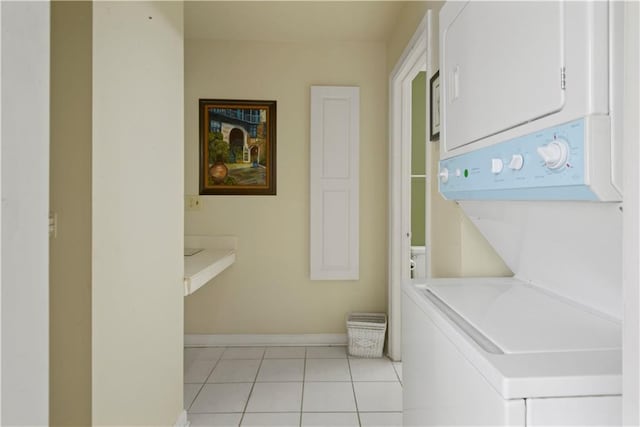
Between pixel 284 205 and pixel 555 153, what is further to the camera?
pixel 284 205

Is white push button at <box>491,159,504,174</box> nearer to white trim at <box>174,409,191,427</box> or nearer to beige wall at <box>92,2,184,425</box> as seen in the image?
beige wall at <box>92,2,184,425</box>

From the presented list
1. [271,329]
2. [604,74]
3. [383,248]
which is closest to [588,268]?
[604,74]

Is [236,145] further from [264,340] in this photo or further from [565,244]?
[565,244]

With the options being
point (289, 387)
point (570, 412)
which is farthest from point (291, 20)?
point (570, 412)

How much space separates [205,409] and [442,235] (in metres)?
1.68

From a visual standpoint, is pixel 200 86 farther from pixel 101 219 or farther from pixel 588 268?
pixel 588 268

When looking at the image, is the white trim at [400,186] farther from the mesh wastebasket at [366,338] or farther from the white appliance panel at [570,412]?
the white appliance panel at [570,412]

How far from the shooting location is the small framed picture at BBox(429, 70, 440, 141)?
1.68m

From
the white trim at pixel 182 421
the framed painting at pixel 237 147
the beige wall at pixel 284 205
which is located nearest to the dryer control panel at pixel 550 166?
the white trim at pixel 182 421

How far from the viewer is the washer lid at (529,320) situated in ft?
2.39

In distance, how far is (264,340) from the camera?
3.09 meters

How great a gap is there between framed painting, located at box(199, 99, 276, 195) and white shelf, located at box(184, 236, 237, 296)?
40cm

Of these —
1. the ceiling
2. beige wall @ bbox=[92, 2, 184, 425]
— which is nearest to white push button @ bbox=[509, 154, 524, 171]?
beige wall @ bbox=[92, 2, 184, 425]

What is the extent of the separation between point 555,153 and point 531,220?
307 millimetres
